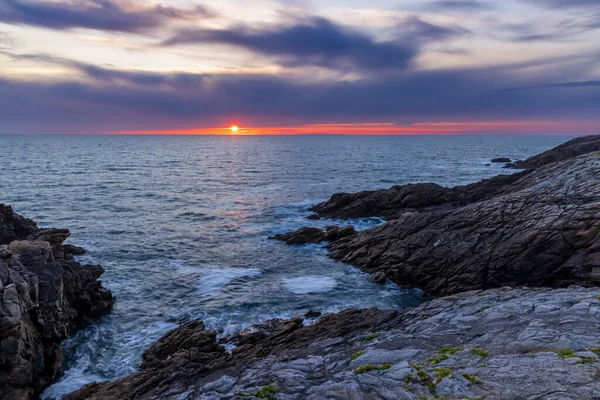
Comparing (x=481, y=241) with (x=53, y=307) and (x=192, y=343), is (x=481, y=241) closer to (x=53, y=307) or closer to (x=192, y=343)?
(x=192, y=343)

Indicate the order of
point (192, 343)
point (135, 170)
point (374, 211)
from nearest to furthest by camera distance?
point (192, 343) < point (374, 211) < point (135, 170)

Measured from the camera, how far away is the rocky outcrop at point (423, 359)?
10.4 meters

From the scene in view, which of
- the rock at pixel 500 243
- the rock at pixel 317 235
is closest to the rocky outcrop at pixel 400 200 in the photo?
the rock at pixel 317 235

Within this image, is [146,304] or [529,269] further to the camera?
[146,304]

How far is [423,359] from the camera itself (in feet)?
40.9

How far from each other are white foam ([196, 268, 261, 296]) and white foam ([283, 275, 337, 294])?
4.00 meters

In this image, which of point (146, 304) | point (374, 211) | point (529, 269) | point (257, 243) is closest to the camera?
point (529, 269)

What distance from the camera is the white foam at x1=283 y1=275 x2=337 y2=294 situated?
30.6 metres

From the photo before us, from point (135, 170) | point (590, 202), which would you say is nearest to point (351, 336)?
point (590, 202)

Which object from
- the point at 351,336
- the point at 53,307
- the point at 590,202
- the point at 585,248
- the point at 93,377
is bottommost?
the point at 93,377

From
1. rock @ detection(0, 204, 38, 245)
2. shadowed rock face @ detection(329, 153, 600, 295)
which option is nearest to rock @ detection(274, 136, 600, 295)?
shadowed rock face @ detection(329, 153, 600, 295)

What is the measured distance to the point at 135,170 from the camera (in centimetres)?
11519

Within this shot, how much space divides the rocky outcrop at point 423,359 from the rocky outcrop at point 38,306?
10.5ft

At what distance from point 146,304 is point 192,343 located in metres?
8.54
